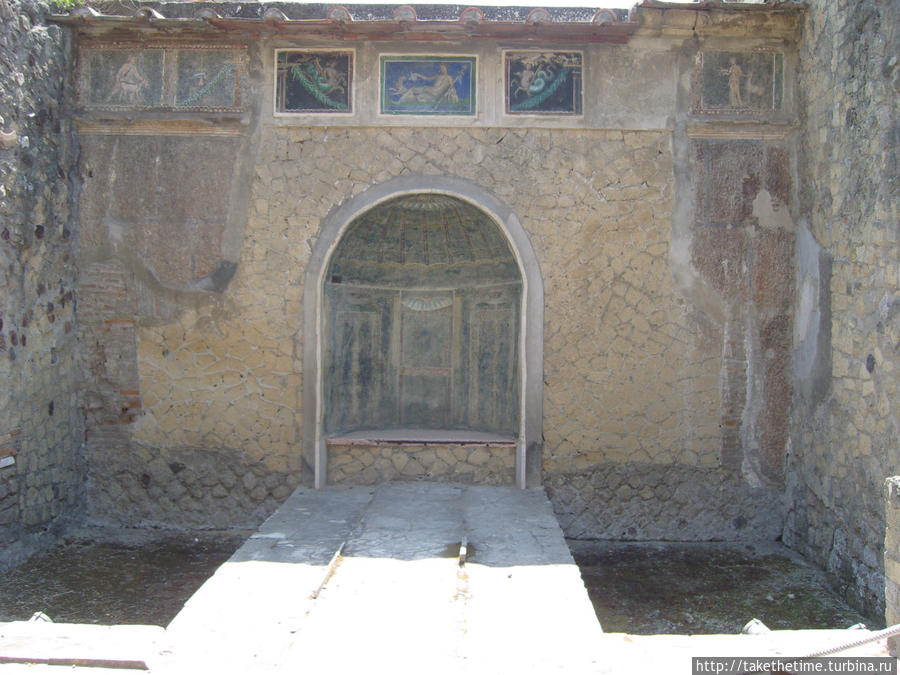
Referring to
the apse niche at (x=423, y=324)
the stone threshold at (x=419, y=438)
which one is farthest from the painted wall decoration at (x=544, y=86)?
the stone threshold at (x=419, y=438)

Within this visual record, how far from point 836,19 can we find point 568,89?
195 cm

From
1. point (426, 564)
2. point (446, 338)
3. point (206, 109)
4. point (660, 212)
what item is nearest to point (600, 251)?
point (660, 212)

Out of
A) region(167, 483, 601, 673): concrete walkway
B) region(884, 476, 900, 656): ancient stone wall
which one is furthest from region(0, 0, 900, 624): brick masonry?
region(884, 476, 900, 656): ancient stone wall

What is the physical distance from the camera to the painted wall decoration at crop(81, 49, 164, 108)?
6.20m

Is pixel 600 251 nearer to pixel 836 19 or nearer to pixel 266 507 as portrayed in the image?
pixel 836 19

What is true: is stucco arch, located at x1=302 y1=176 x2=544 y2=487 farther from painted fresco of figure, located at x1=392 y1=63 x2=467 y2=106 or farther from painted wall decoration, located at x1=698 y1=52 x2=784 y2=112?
painted wall decoration, located at x1=698 y1=52 x2=784 y2=112

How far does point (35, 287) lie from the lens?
A: 5.79m

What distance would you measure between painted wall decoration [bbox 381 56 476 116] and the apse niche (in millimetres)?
791

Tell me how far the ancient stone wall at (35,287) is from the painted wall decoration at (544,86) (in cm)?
358

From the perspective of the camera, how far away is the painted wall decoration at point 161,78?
244 inches

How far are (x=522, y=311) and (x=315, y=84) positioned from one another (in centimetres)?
249

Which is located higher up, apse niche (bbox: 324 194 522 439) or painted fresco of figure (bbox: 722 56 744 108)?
painted fresco of figure (bbox: 722 56 744 108)

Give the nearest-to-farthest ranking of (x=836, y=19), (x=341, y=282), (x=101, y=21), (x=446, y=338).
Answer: (x=836, y=19) → (x=101, y=21) → (x=341, y=282) → (x=446, y=338)

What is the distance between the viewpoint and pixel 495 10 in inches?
239
